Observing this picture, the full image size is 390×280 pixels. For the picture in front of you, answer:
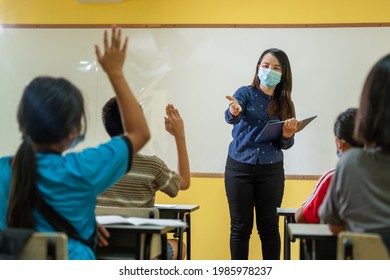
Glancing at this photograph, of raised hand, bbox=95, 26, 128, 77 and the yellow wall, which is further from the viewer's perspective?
the yellow wall

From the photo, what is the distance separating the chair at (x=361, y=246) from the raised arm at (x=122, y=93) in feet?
1.86

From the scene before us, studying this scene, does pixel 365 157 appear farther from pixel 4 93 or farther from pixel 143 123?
pixel 4 93

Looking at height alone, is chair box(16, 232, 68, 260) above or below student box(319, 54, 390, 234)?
below

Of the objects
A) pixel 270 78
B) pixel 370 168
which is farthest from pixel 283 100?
pixel 370 168

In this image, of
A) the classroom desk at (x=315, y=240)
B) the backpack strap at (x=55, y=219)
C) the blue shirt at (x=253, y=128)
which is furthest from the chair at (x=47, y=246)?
the blue shirt at (x=253, y=128)

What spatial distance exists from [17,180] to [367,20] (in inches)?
97.9

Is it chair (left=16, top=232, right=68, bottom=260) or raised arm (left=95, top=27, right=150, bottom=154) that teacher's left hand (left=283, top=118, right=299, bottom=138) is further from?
chair (left=16, top=232, right=68, bottom=260)

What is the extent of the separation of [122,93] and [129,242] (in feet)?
1.69

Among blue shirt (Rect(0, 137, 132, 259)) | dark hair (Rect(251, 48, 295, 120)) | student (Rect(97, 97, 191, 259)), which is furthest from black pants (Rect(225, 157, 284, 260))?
blue shirt (Rect(0, 137, 132, 259))

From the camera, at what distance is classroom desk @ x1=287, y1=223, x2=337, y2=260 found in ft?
4.24

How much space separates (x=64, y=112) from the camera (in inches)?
49.2

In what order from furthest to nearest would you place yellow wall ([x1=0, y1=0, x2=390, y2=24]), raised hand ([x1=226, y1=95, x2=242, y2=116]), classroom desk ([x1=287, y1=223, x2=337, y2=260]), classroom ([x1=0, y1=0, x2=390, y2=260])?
1. classroom ([x1=0, y1=0, x2=390, y2=260])
2. yellow wall ([x1=0, y1=0, x2=390, y2=24])
3. raised hand ([x1=226, y1=95, x2=242, y2=116])
4. classroom desk ([x1=287, y1=223, x2=337, y2=260])

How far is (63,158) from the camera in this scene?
123 centimetres
